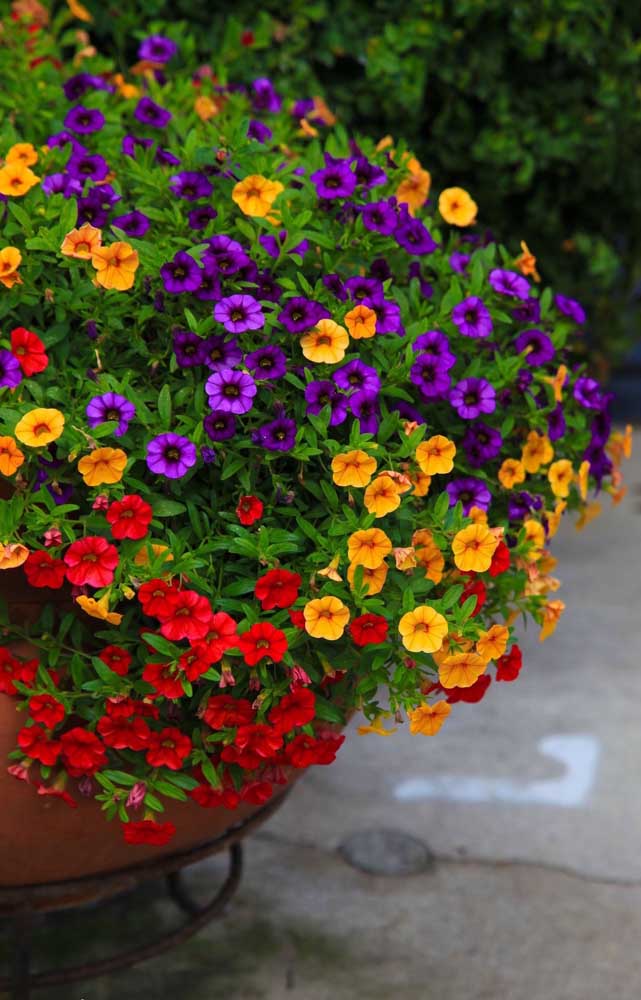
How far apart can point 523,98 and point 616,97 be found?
0.25 meters

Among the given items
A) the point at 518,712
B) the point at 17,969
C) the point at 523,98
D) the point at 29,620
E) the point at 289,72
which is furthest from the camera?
the point at 523,98

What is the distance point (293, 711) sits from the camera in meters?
1.54

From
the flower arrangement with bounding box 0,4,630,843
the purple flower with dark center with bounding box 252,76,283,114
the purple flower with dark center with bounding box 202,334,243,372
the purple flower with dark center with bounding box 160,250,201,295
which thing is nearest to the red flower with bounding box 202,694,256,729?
the flower arrangement with bounding box 0,4,630,843

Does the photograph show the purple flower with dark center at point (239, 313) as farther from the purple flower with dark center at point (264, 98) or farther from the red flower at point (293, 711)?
the purple flower with dark center at point (264, 98)

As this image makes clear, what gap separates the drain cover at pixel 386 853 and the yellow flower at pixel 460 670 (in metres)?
1.02

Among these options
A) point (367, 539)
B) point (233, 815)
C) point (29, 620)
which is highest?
point (367, 539)

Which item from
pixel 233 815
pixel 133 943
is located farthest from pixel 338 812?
pixel 233 815

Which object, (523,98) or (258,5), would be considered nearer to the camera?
(258,5)

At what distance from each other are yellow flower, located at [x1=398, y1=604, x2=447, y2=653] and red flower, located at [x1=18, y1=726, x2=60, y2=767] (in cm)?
46

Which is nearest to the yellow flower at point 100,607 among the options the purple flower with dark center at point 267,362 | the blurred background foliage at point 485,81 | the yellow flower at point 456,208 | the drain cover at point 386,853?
→ the purple flower with dark center at point 267,362

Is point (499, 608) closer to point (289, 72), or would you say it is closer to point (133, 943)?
point (133, 943)

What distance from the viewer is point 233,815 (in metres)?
1.82

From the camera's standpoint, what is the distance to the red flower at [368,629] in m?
1.50

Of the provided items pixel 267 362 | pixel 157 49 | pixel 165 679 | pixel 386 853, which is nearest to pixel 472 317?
pixel 267 362
